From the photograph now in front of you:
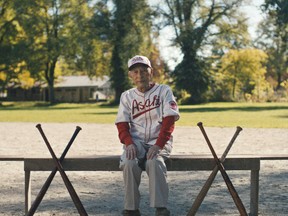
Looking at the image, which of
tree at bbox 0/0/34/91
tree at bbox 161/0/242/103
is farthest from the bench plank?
tree at bbox 0/0/34/91

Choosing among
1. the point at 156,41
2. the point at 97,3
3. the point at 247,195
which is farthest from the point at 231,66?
the point at 247,195

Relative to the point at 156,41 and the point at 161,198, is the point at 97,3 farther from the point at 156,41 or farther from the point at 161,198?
the point at 161,198

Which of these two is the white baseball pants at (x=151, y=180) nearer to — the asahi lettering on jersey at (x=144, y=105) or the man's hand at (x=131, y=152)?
the man's hand at (x=131, y=152)

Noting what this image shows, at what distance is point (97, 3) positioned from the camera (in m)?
48.4

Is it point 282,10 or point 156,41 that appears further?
point 156,41

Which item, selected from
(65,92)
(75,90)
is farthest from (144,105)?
(65,92)

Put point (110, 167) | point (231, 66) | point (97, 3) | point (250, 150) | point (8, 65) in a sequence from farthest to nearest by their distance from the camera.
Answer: point (231, 66) < point (8, 65) < point (97, 3) < point (250, 150) < point (110, 167)

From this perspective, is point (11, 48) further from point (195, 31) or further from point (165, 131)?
point (165, 131)

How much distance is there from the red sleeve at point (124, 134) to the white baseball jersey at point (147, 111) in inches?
2.0

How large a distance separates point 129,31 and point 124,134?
42.4 metres

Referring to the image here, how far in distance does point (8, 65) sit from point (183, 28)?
1961 cm

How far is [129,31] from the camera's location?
46531mm

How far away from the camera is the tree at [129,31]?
45.6m

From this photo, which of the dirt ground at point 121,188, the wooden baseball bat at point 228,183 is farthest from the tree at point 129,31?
the wooden baseball bat at point 228,183
